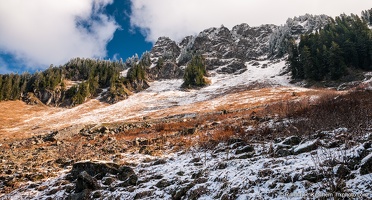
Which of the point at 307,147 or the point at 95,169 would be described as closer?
the point at 307,147

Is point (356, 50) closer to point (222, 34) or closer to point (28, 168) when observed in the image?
point (28, 168)

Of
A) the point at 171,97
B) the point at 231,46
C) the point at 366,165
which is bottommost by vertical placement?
the point at 366,165

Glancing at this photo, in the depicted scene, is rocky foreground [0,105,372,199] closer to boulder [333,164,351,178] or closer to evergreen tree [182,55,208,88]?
boulder [333,164,351,178]

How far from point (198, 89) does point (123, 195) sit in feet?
290

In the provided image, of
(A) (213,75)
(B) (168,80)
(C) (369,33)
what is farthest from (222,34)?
(C) (369,33)

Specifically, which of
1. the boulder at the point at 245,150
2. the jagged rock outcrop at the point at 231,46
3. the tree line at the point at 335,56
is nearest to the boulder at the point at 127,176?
the boulder at the point at 245,150

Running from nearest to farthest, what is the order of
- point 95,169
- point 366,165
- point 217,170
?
point 366,165, point 217,170, point 95,169

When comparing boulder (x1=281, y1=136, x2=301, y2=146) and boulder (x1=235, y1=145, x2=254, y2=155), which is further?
boulder (x1=235, y1=145, x2=254, y2=155)

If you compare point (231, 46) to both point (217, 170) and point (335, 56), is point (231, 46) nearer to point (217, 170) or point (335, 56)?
point (335, 56)

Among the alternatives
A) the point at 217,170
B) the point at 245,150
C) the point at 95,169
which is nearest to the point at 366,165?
the point at 217,170

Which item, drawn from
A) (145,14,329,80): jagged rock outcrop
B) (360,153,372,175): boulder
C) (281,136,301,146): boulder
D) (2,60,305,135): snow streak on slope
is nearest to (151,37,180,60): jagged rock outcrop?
(145,14,329,80): jagged rock outcrop

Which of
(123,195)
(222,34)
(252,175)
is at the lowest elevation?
(123,195)

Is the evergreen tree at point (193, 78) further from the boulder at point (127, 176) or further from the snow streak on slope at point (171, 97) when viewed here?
the boulder at point (127, 176)

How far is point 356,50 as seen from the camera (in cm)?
7838
